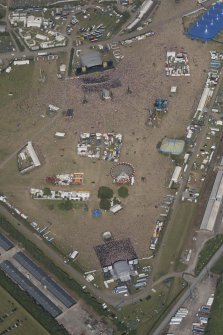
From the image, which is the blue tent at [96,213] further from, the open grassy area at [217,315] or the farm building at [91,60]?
the farm building at [91,60]

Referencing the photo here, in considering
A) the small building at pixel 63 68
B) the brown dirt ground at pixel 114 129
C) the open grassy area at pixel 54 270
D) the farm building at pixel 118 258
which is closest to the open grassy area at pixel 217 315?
the open grassy area at pixel 54 270

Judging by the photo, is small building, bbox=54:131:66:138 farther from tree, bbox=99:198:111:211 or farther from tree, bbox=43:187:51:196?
tree, bbox=99:198:111:211

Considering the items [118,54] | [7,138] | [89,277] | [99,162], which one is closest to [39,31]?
[118,54]

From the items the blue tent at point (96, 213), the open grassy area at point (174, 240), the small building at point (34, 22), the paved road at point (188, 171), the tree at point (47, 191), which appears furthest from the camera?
the small building at point (34, 22)

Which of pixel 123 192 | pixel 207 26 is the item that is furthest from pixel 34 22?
pixel 123 192

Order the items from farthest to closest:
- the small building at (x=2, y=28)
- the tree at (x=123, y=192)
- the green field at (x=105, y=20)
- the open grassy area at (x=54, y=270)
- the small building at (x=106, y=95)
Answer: the green field at (x=105, y=20), the small building at (x=2, y=28), the small building at (x=106, y=95), the tree at (x=123, y=192), the open grassy area at (x=54, y=270)

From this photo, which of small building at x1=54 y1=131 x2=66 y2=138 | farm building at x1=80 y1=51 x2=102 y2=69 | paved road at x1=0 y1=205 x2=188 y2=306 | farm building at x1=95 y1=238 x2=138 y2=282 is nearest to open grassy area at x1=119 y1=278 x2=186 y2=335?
paved road at x1=0 y1=205 x2=188 y2=306
